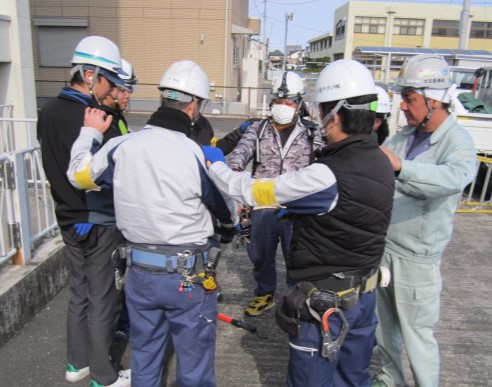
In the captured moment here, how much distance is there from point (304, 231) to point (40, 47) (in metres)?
22.1

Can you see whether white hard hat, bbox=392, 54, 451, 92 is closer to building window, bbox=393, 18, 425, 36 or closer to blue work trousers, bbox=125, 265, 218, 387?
blue work trousers, bbox=125, 265, 218, 387

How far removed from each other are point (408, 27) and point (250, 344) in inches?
2358

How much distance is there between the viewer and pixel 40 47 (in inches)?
810

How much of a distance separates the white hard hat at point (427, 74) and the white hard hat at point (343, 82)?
0.53m

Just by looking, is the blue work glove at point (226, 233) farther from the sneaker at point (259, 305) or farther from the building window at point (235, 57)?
the building window at point (235, 57)

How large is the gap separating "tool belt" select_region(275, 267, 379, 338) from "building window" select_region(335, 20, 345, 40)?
208 ft

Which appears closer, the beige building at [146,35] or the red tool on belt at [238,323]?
the red tool on belt at [238,323]

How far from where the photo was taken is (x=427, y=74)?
252 cm

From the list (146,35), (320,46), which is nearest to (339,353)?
(146,35)

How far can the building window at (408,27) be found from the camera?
5485cm

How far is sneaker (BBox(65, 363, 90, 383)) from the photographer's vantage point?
306 cm

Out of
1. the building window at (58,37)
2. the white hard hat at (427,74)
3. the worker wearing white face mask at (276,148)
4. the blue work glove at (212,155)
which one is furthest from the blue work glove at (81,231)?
the building window at (58,37)

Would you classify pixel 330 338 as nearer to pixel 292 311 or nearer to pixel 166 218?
pixel 292 311

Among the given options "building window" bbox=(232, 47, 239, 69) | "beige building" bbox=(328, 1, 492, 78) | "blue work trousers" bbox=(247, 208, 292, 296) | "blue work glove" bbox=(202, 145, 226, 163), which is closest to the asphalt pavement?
"blue work trousers" bbox=(247, 208, 292, 296)
